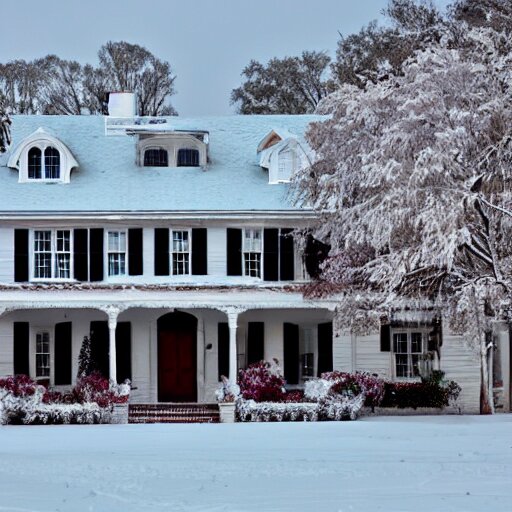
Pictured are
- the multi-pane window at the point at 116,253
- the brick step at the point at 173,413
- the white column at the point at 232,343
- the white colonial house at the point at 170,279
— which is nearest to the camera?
the brick step at the point at 173,413

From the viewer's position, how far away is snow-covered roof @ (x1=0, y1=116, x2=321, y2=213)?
31516mm

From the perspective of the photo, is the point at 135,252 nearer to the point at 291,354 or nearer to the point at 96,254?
the point at 96,254

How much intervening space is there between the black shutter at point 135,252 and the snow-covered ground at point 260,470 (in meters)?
7.07

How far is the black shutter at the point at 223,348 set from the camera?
1272 inches

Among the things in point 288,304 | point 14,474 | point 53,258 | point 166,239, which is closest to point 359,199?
point 288,304

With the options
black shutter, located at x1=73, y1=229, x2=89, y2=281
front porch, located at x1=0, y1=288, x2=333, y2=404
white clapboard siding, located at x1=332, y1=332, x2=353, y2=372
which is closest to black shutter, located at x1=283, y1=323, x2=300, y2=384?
front porch, located at x1=0, y1=288, x2=333, y2=404

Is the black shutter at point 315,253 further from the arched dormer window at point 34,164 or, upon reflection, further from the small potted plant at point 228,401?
the arched dormer window at point 34,164

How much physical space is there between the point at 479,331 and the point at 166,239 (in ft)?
29.1

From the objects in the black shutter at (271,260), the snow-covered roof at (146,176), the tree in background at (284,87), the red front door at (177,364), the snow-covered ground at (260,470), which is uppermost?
the tree in background at (284,87)

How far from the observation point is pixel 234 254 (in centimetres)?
3153

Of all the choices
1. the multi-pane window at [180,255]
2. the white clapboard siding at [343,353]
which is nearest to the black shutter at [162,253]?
the multi-pane window at [180,255]

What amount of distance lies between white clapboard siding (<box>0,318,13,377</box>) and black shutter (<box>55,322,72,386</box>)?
1193mm

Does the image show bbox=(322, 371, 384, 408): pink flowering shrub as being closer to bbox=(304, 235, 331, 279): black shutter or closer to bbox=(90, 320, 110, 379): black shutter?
bbox=(304, 235, 331, 279): black shutter

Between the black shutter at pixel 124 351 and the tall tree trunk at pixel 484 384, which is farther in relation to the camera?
the black shutter at pixel 124 351
